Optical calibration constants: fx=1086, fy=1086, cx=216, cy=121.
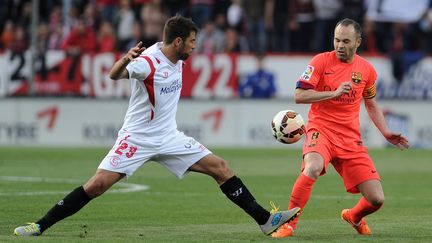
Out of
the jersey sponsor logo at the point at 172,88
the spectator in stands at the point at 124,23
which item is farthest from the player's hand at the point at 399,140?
the spectator in stands at the point at 124,23

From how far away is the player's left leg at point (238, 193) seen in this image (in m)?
10.8

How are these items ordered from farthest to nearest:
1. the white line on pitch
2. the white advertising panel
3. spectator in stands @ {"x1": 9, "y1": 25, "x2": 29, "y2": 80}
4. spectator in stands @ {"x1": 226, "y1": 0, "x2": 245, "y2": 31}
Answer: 1. spectator in stands @ {"x1": 226, "y1": 0, "x2": 245, "y2": 31}
2. spectator in stands @ {"x1": 9, "y1": 25, "x2": 29, "y2": 80}
3. the white advertising panel
4. the white line on pitch

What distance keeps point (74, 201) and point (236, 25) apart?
19.4 metres

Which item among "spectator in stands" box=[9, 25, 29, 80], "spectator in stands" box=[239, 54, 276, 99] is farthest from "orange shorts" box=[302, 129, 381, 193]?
"spectator in stands" box=[9, 25, 29, 80]

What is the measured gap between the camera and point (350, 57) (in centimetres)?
1144

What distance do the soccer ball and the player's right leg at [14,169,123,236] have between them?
1.84 m

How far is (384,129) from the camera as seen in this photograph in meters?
11.7

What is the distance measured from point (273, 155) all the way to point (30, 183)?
343 inches

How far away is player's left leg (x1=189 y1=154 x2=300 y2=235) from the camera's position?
35.5 feet

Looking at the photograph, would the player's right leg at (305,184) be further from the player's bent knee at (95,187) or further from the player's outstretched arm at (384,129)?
the player's bent knee at (95,187)

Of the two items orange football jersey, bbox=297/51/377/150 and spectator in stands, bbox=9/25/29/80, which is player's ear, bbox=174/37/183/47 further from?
spectator in stands, bbox=9/25/29/80

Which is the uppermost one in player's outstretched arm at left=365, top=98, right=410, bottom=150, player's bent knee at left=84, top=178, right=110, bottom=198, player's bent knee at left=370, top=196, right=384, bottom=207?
player's outstretched arm at left=365, top=98, right=410, bottom=150

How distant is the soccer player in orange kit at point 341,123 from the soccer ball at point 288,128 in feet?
0.36

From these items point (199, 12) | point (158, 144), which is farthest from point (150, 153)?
point (199, 12)
